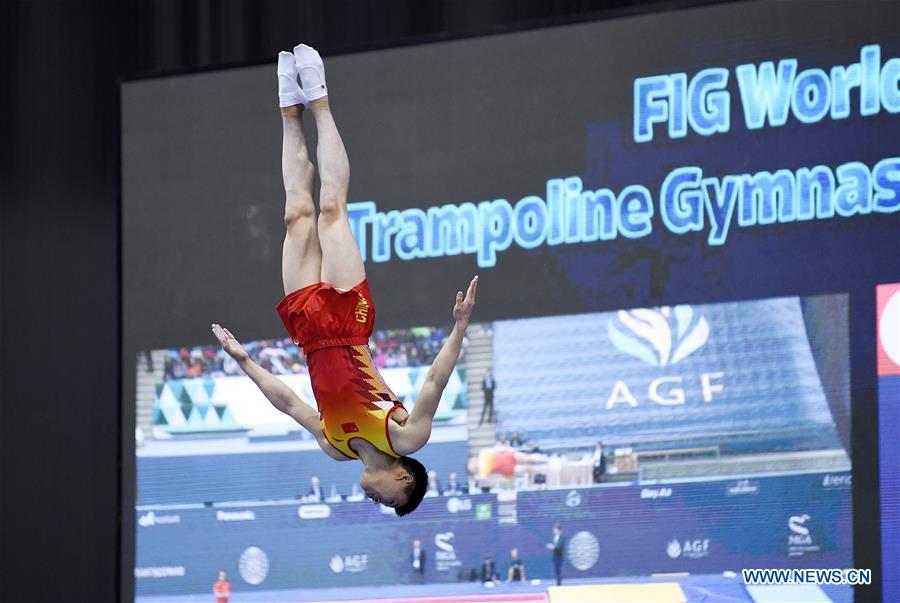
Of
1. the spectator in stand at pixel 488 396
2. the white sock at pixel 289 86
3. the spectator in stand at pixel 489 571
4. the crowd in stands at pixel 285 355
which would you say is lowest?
the spectator in stand at pixel 489 571

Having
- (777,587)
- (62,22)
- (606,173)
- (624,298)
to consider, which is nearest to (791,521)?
(777,587)

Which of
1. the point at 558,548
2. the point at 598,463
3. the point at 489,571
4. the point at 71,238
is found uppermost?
the point at 71,238

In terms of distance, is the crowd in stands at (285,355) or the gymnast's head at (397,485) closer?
the gymnast's head at (397,485)

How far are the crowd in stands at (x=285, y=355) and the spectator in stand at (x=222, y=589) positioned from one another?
123cm

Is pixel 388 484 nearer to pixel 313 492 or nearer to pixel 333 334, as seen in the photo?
pixel 333 334

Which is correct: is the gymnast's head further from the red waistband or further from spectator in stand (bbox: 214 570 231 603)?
spectator in stand (bbox: 214 570 231 603)

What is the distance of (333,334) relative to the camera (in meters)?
6.27

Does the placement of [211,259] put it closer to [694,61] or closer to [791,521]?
[694,61]

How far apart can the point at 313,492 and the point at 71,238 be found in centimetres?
274

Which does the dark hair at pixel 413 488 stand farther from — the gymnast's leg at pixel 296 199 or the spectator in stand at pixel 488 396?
the spectator in stand at pixel 488 396

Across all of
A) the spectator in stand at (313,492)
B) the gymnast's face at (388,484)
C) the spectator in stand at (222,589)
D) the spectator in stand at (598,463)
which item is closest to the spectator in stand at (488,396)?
the spectator in stand at (598,463)

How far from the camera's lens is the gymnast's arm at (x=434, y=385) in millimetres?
5660

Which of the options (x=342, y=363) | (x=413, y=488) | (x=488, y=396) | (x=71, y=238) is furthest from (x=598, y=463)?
(x=71, y=238)

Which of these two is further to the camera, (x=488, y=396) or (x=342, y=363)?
(x=488, y=396)
